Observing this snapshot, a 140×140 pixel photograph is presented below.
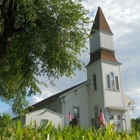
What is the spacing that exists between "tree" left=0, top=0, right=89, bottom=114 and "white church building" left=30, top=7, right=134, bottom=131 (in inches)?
372

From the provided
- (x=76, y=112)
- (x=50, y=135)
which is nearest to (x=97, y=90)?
(x=76, y=112)

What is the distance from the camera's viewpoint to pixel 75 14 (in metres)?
13.9

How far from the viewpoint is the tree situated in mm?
13625

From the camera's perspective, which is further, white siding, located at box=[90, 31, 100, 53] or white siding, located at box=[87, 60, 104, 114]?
white siding, located at box=[90, 31, 100, 53]

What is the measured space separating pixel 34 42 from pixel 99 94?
45.4 feet

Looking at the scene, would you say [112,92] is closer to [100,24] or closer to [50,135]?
[100,24]

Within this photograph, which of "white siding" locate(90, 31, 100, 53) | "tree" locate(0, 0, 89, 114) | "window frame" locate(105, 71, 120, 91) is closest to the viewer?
"tree" locate(0, 0, 89, 114)

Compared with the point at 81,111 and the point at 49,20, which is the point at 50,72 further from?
the point at 81,111

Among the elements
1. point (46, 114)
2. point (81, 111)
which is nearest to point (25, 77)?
point (46, 114)

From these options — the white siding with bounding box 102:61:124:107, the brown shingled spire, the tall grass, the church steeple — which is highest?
the brown shingled spire

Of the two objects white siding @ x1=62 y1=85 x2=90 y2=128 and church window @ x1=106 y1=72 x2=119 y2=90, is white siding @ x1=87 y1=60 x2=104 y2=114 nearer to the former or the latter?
white siding @ x1=62 y1=85 x2=90 y2=128

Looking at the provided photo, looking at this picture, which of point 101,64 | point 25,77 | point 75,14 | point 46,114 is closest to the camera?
point 75,14

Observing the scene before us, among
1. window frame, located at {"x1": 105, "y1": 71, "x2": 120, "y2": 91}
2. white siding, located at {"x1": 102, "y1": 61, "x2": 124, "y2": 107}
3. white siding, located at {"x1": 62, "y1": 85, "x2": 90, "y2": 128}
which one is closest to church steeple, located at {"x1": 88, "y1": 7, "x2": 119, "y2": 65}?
white siding, located at {"x1": 102, "y1": 61, "x2": 124, "y2": 107}

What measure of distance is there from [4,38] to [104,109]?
16.1 meters
